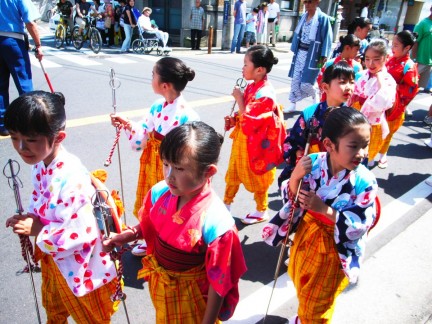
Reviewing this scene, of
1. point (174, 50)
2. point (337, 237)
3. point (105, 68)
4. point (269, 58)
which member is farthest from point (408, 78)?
point (174, 50)

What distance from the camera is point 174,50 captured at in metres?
13.6

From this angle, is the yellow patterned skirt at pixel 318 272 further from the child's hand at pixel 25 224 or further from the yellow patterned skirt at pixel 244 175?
the child's hand at pixel 25 224

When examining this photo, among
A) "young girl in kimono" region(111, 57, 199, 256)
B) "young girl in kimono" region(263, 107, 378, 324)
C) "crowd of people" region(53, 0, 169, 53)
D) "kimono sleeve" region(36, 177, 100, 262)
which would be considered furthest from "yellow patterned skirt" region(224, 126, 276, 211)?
"crowd of people" region(53, 0, 169, 53)

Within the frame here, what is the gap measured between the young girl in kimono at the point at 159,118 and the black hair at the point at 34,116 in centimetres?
94

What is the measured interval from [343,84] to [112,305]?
2.09m

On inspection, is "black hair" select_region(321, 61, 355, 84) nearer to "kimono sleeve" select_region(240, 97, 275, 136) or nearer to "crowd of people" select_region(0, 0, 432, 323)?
"crowd of people" select_region(0, 0, 432, 323)

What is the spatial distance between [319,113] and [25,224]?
2.06 metres

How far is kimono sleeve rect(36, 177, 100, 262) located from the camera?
1665mm

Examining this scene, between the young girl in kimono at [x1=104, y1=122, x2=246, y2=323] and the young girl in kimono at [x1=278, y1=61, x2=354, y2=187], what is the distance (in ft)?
3.95

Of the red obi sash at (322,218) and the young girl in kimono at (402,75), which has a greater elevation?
the young girl in kimono at (402,75)

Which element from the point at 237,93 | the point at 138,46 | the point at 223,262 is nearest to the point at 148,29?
the point at 138,46

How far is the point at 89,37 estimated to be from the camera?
11914 millimetres

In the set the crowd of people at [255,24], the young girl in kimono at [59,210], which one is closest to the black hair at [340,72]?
the young girl in kimono at [59,210]

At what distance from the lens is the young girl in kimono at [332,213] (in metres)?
1.89
